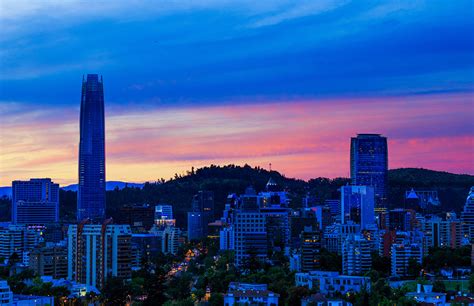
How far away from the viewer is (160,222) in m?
63.5

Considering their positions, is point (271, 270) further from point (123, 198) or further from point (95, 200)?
point (95, 200)

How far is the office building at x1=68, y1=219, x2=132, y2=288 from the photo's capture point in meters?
34.2

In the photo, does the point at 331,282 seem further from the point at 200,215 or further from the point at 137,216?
the point at 137,216

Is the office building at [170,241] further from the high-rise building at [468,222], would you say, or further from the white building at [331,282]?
the white building at [331,282]

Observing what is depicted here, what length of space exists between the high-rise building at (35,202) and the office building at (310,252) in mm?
32568

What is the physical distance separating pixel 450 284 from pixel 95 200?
59158 mm

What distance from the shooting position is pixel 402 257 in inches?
1303

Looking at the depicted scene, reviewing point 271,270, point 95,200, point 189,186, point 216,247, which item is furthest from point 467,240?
point 95,200

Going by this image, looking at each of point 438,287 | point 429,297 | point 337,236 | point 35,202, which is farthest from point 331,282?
point 35,202

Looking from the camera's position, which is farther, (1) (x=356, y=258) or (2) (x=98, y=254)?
(2) (x=98, y=254)

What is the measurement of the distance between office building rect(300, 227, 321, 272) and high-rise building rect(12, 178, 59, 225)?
1282 inches

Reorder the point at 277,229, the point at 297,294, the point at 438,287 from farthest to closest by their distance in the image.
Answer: the point at 277,229
the point at 438,287
the point at 297,294

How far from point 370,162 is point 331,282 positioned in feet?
164

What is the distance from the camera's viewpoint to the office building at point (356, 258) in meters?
33.3
